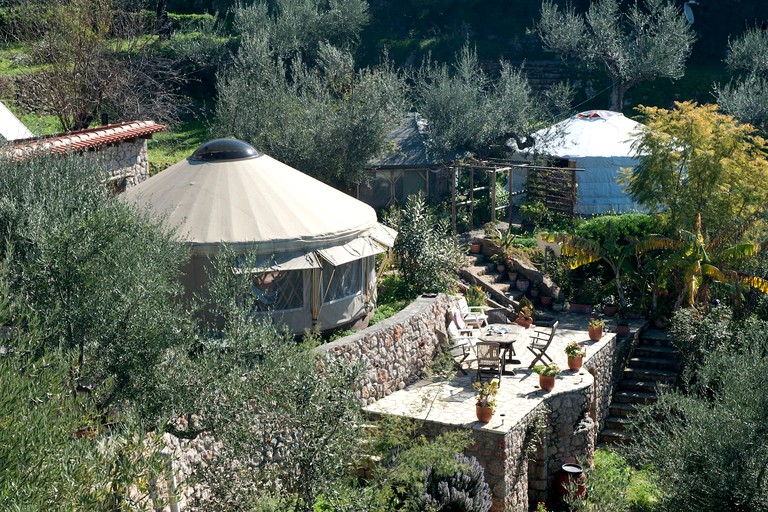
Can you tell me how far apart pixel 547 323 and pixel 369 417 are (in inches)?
260

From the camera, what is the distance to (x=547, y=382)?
16.4m

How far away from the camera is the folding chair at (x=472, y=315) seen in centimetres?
1886

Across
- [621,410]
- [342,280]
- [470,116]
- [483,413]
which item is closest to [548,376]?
[483,413]

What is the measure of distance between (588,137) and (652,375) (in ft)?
33.1

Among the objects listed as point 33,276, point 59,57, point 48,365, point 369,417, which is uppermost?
point 59,57

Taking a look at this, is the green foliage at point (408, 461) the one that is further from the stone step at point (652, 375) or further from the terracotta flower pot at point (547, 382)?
the stone step at point (652, 375)

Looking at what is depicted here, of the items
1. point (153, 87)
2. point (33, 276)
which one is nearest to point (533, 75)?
point (153, 87)

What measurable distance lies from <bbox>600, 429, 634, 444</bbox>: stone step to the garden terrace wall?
396 cm

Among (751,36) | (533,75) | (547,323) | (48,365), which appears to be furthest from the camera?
(533,75)

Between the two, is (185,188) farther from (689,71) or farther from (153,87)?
(689,71)

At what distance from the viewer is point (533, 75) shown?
39.6 m

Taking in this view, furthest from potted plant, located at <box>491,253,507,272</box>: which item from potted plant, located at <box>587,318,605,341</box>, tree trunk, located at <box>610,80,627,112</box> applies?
tree trunk, located at <box>610,80,627,112</box>

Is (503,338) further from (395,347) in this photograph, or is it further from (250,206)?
(250,206)

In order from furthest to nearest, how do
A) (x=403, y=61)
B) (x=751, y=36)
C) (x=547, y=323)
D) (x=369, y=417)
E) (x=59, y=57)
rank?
(x=403, y=61) → (x=751, y=36) → (x=59, y=57) → (x=547, y=323) → (x=369, y=417)
